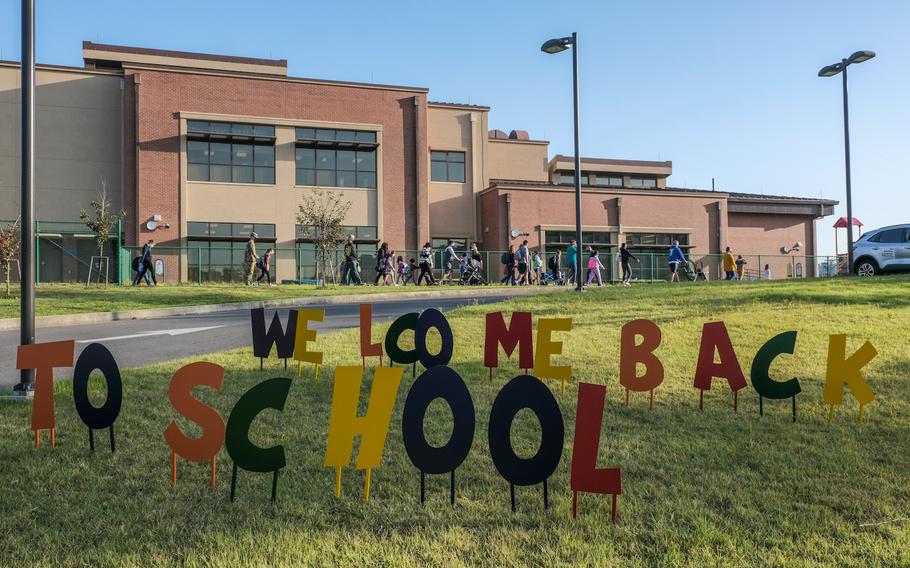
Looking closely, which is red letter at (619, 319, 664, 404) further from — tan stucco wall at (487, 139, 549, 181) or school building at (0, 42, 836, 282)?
tan stucco wall at (487, 139, 549, 181)

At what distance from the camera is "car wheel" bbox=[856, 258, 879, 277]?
20.2 m

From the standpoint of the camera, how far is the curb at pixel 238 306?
13391mm

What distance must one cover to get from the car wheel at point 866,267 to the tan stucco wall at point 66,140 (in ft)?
100

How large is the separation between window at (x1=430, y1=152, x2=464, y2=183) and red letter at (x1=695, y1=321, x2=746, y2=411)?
3254cm

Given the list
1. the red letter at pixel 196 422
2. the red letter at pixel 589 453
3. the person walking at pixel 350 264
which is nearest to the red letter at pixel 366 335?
the red letter at pixel 196 422

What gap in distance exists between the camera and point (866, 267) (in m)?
20.5

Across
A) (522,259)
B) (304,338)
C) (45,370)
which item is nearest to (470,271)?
(522,259)

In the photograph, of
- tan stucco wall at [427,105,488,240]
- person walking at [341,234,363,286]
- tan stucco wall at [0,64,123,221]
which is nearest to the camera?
person walking at [341,234,363,286]

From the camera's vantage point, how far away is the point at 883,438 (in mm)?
4453

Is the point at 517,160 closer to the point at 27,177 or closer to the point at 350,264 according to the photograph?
the point at 350,264

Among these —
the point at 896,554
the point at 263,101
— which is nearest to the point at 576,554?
the point at 896,554

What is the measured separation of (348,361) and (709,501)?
14.9 ft

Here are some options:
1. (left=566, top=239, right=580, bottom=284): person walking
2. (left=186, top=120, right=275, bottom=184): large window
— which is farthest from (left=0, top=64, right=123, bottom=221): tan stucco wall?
(left=566, top=239, right=580, bottom=284): person walking

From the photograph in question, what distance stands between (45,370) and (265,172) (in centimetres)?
2974
